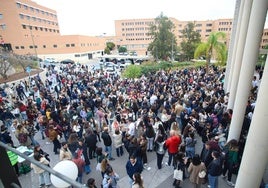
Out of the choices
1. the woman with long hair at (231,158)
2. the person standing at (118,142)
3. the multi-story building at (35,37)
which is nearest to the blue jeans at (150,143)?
the person standing at (118,142)

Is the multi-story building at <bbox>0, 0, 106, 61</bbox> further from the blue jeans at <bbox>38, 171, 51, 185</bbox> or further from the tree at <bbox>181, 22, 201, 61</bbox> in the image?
the blue jeans at <bbox>38, 171, 51, 185</bbox>

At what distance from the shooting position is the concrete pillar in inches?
167

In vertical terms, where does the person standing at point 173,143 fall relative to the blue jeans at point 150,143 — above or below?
above

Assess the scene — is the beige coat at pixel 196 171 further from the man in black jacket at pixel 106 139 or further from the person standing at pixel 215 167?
the man in black jacket at pixel 106 139

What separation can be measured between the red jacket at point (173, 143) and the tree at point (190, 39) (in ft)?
125

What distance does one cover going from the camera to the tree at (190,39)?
40.9 metres

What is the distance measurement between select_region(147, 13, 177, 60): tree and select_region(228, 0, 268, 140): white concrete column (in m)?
34.7

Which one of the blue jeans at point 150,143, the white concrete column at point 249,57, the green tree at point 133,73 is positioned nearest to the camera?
the white concrete column at point 249,57

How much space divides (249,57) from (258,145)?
4.43 m

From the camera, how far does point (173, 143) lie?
6.75m

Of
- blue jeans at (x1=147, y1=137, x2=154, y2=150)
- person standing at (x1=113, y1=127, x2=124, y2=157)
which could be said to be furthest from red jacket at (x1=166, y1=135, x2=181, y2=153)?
person standing at (x1=113, y1=127, x2=124, y2=157)

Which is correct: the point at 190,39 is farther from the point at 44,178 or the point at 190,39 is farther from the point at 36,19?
the point at 36,19

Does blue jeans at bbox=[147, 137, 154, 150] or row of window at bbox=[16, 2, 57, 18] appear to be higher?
row of window at bbox=[16, 2, 57, 18]

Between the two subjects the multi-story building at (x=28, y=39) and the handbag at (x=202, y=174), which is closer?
the handbag at (x=202, y=174)
